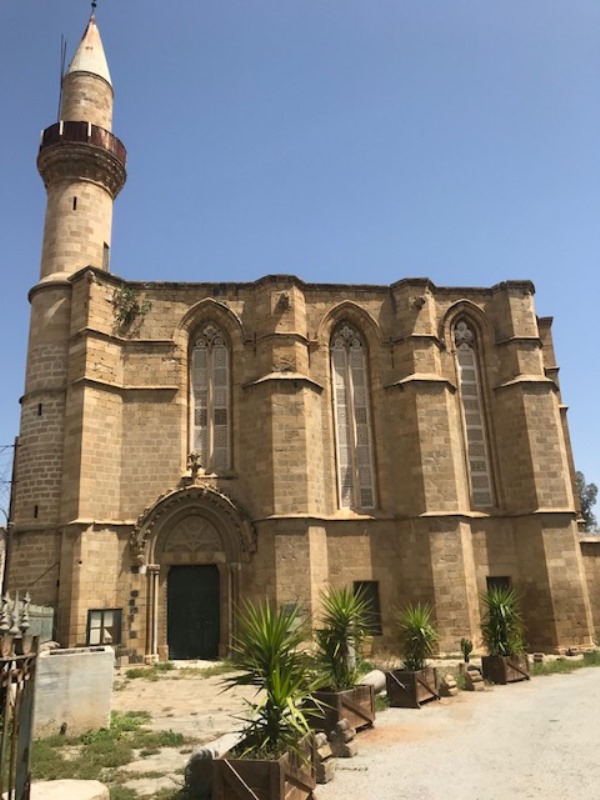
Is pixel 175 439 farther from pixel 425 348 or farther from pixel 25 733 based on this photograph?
pixel 25 733

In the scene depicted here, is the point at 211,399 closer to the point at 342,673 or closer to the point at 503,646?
the point at 503,646

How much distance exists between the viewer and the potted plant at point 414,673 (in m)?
10.8

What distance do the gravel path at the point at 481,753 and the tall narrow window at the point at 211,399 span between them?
32.8 ft

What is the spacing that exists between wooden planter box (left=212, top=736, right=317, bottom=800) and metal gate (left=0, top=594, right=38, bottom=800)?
2.01 metres

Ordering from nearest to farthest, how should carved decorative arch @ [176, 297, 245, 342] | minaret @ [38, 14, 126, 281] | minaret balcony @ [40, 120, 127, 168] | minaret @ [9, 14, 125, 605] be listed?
minaret @ [9, 14, 125, 605], carved decorative arch @ [176, 297, 245, 342], minaret @ [38, 14, 126, 281], minaret balcony @ [40, 120, 127, 168]

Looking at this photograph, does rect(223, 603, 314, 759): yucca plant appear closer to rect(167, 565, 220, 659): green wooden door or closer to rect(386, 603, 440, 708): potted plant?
rect(386, 603, 440, 708): potted plant

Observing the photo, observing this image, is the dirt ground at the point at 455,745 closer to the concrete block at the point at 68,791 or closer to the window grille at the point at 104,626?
the concrete block at the point at 68,791

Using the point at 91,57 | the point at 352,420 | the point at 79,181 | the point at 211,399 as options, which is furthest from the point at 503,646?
the point at 91,57

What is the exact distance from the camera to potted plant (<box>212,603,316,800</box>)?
5.52 meters

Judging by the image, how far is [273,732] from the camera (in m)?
6.25

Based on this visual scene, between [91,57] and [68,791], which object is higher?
[91,57]

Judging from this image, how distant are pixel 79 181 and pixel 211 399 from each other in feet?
28.5

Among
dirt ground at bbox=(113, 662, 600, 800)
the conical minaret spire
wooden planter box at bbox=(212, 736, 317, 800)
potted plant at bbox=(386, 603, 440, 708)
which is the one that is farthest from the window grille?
the conical minaret spire

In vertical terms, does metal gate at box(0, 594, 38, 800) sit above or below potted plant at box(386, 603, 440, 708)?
above
